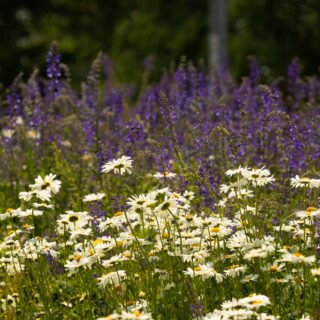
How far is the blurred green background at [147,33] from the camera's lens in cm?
1725

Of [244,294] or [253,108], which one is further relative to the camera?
[253,108]

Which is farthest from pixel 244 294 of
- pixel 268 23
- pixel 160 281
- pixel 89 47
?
→ pixel 89 47

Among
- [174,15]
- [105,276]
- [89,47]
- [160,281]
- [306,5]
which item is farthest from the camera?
[89,47]

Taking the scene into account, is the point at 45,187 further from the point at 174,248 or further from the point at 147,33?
the point at 147,33

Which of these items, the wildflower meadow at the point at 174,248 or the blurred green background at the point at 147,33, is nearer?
the wildflower meadow at the point at 174,248

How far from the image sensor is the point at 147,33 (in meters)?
19.1

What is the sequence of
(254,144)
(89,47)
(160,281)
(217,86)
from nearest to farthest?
(160,281) → (254,144) → (217,86) → (89,47)

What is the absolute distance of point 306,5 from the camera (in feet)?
56.5

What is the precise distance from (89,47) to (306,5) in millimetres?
5914

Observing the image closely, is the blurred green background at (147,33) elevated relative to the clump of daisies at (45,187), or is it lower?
elevated

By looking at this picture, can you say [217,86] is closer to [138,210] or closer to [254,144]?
[254,144]

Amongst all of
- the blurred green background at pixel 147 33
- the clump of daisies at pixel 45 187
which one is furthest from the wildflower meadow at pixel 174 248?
the blurred green background at pixel 147 33

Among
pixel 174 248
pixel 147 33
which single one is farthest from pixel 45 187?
pixel 147 33

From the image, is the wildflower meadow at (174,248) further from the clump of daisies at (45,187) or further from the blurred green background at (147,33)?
the blurred green background at (147,33)
